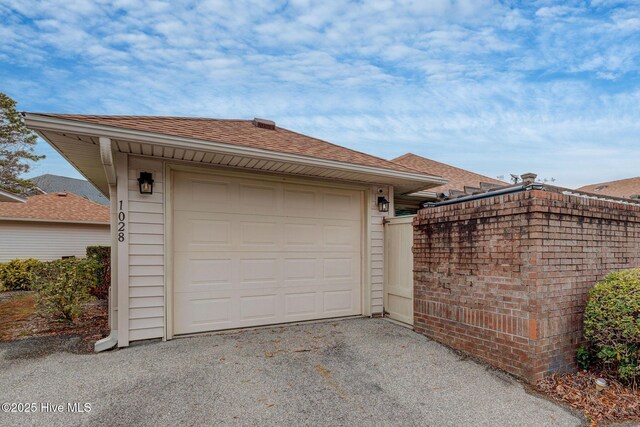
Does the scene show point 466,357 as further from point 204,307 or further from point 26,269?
point 26,269

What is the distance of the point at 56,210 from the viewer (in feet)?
39.3

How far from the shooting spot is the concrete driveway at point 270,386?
2.63m

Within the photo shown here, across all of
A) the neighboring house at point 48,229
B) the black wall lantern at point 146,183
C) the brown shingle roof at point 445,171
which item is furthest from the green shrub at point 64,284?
the brown shingle roof at point 445,171

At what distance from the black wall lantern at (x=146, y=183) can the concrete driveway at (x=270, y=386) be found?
1.94 meters

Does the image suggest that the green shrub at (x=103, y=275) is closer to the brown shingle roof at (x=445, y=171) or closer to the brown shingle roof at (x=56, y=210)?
the brown shingle roof at (x=56, y=210)

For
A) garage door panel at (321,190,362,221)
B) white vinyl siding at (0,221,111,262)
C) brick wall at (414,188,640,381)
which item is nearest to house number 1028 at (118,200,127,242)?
garage door panel at (321,190,362,221)

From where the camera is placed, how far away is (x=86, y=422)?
8.11 feet

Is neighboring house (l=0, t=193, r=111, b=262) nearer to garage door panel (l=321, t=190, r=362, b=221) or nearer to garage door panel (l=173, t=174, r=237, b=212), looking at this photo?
garage door panel (l=173, t=174, r=237, b=212)

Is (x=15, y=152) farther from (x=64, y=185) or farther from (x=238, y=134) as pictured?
(x=238, y=134)

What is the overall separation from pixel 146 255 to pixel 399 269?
149 inches

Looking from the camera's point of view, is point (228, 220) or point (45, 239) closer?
point (228, 220)

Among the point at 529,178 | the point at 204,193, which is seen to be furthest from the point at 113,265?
the point at 529,178

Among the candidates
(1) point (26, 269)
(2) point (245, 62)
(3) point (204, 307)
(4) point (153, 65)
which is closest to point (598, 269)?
(3) point (204, 307)

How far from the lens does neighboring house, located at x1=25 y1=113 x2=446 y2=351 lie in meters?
4.01
